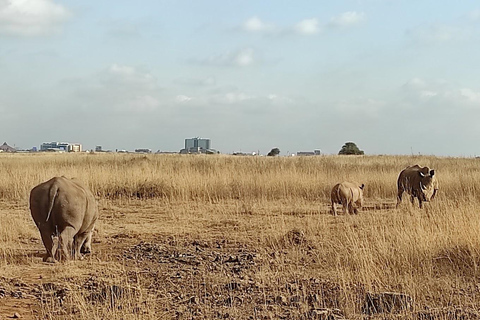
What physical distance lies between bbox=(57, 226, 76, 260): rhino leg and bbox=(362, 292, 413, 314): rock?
12.2 ft

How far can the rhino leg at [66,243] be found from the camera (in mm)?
7023

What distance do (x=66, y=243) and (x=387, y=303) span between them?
3948 mm

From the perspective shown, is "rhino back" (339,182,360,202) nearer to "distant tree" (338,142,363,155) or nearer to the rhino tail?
the rhino tail

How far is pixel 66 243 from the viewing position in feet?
23.1

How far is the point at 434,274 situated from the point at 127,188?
11676 mm

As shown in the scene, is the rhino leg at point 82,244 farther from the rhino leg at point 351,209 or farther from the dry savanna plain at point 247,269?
the rhino leg at point 351,209

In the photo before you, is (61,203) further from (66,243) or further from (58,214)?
(66,243)

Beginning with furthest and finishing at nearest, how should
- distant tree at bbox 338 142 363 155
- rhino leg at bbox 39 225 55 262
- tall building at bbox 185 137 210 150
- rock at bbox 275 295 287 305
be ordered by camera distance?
1. tall building at bbox 185 137 210 150
2. distant tree at bbox 338 142 363 155
3. rhino leg at bbox 39 225 55 262
4. rock at bbox 275 295 287 305

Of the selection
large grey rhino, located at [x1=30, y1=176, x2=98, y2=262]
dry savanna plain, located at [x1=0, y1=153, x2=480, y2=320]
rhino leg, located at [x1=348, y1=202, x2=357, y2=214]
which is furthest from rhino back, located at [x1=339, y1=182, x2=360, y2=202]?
large grey rhino, located at [x1=30, y1=176, x2=98, y2=262]

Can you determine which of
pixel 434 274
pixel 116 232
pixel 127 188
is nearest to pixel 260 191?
pixel 127 188

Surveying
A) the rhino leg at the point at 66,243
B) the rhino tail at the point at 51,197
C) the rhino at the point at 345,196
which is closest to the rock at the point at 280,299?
the rhino leg at the point at 66,243

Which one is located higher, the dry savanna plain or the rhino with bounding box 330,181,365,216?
the rhino with bounding box 330,181,365,216

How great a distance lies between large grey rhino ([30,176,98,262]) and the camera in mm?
6949

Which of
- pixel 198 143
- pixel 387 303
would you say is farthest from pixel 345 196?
pixel 198 143
